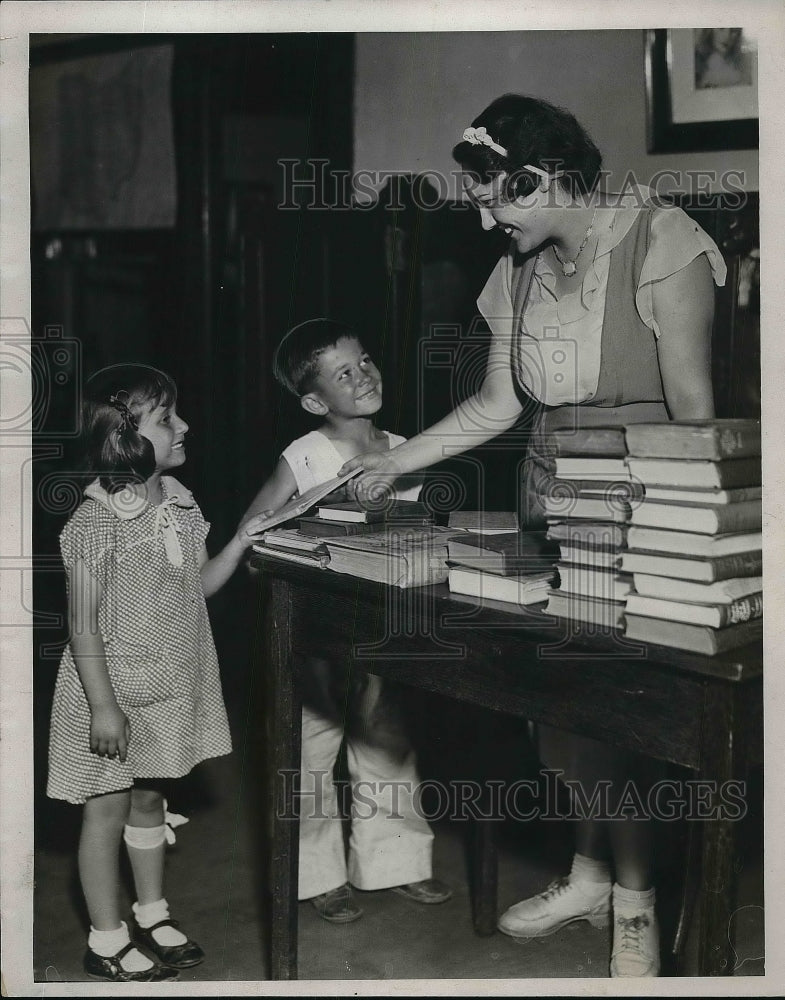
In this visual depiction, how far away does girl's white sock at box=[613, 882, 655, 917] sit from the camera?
1951 millimetres

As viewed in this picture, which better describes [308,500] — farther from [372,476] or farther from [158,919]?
[158,919]

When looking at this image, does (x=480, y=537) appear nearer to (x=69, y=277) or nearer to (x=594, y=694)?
(x=594, y=694)

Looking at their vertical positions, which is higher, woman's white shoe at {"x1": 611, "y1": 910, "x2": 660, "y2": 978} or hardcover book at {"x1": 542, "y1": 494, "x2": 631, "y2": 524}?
hardcover book at {"x1": 542, "y1": 494, "x2": 631, "y2": 524}

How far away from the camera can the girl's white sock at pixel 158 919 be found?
2.08 meters

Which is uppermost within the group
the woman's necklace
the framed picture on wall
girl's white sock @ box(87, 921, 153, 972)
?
the framed picture on wall

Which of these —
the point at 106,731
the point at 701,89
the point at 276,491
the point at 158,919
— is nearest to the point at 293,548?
the point at 276,491

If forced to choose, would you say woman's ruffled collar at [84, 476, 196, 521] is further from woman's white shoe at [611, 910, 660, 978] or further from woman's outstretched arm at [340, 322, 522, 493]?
woman's white shoe at [611, 910, 660, 978]

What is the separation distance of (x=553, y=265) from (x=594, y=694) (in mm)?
889

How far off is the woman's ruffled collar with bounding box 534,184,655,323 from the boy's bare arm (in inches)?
27.7

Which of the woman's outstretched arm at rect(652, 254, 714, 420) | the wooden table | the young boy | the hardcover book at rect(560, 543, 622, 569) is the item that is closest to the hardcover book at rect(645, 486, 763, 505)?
the hardcover book at rect(560, 543, 622, 569)

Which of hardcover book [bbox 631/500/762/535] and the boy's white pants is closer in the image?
hardcover book [bbox 631/500/762/535]

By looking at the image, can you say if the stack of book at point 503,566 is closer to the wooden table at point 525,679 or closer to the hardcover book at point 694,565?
the wooden table at point 525,679

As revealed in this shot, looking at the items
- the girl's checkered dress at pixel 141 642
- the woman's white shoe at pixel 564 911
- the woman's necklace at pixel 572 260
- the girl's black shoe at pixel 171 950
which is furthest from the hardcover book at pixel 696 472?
the girl's black shoe at pixel 171 950

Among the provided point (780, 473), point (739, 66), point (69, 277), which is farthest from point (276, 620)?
point (69, 277)
